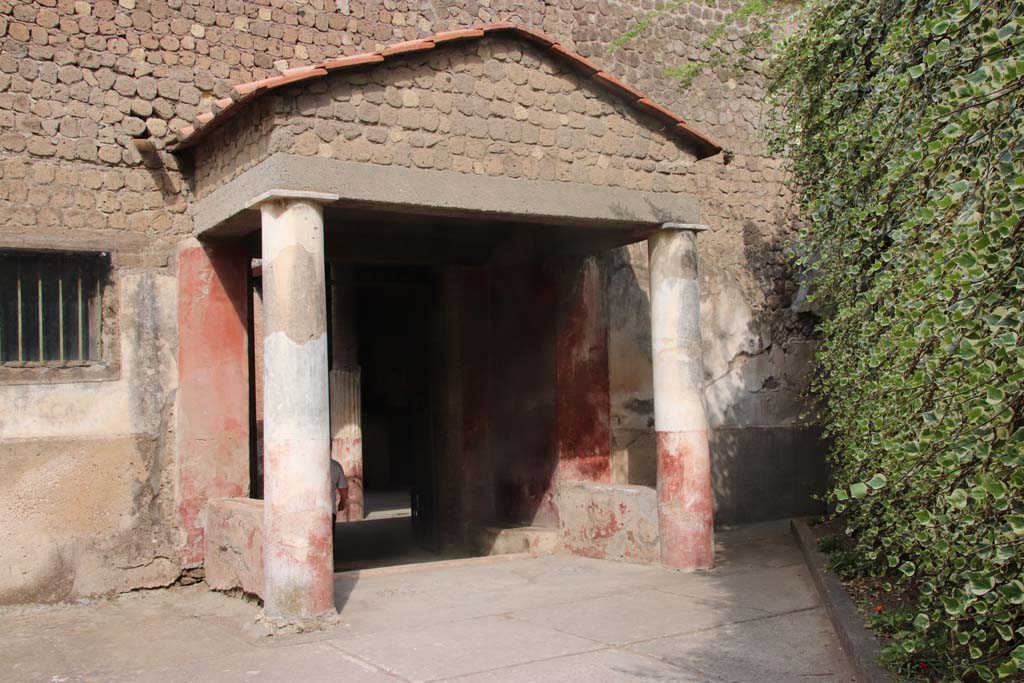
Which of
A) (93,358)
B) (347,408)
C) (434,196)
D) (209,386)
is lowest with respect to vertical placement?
(347,408)

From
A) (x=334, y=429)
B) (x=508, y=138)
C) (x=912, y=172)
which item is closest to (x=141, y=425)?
(x=508, y=138)

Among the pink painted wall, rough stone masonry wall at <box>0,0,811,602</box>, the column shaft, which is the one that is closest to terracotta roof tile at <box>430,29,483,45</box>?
the column shaft

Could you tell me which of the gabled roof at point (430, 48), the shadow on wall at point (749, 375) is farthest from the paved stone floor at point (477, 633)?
the gabled roof at point (430, 48)

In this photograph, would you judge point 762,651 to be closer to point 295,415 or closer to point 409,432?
point 295,415

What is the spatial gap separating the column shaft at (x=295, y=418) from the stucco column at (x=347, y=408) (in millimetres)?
7835

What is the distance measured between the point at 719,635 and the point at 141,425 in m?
4.68

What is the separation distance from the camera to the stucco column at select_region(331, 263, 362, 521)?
14.7m

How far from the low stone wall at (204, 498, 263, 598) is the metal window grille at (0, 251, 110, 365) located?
161 cm

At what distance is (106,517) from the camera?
24.9ft

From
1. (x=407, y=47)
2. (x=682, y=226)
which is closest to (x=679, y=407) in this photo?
(x=682, y=226)

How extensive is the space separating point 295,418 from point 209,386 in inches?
68.9

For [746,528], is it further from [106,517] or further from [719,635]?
[106,517]

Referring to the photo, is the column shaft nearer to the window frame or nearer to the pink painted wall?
the pink painted wall

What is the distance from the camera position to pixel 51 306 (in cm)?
768
